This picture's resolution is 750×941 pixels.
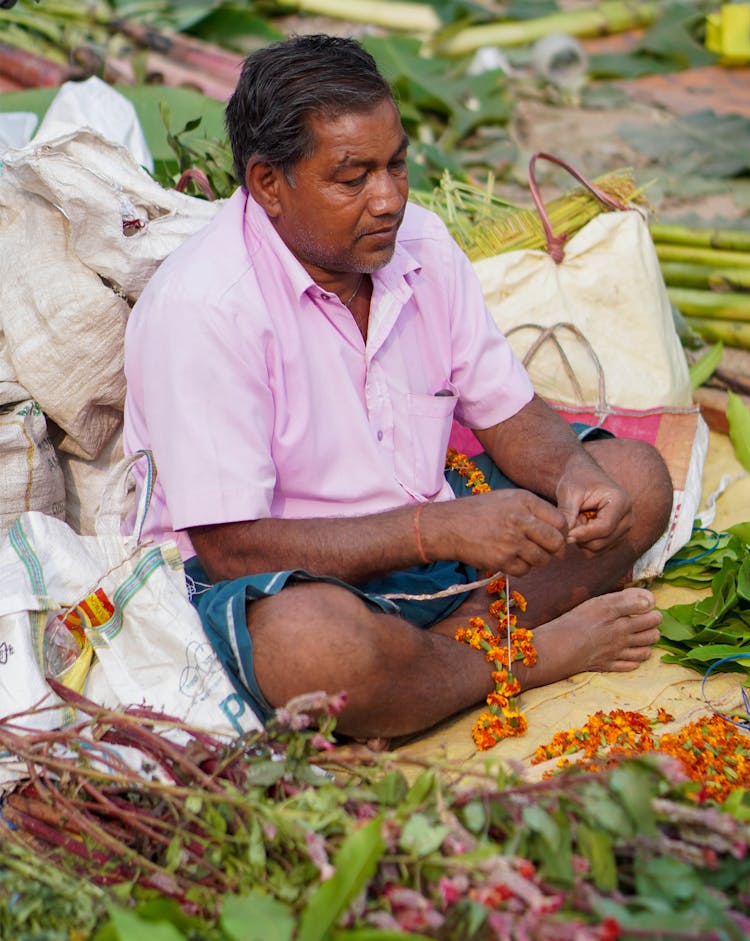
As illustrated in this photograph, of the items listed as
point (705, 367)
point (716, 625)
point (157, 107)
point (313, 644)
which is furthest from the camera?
point (157, 107)

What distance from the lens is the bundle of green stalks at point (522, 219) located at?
12.7ft

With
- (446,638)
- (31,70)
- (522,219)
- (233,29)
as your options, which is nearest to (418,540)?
(446,638)

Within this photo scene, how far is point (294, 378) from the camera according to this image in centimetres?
269

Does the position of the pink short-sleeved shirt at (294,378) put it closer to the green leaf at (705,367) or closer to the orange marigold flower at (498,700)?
the orange marigold flower at (498,700)

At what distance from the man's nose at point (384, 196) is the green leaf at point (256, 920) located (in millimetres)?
1476

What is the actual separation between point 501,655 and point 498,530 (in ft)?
1.29

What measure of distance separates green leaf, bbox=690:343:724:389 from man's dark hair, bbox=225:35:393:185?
1.92 metres

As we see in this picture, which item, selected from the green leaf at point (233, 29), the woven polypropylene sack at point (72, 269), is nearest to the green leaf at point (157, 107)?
the woven polypropylene sack at point (72, 269)

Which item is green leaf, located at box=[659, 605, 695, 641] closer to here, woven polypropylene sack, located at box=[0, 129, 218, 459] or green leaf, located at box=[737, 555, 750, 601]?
green leaf, located at box=[737, 555, 750, 601]

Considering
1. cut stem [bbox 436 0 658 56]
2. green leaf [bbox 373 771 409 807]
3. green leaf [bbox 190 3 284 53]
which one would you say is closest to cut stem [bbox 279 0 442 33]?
cut stem [bbox 436 0 658 56]

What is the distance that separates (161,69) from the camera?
6062 mm

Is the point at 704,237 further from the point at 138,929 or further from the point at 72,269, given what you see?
the point at 138,929

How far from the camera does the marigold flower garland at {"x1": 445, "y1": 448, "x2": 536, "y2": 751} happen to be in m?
2.67

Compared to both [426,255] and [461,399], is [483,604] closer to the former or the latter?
[461,399]
